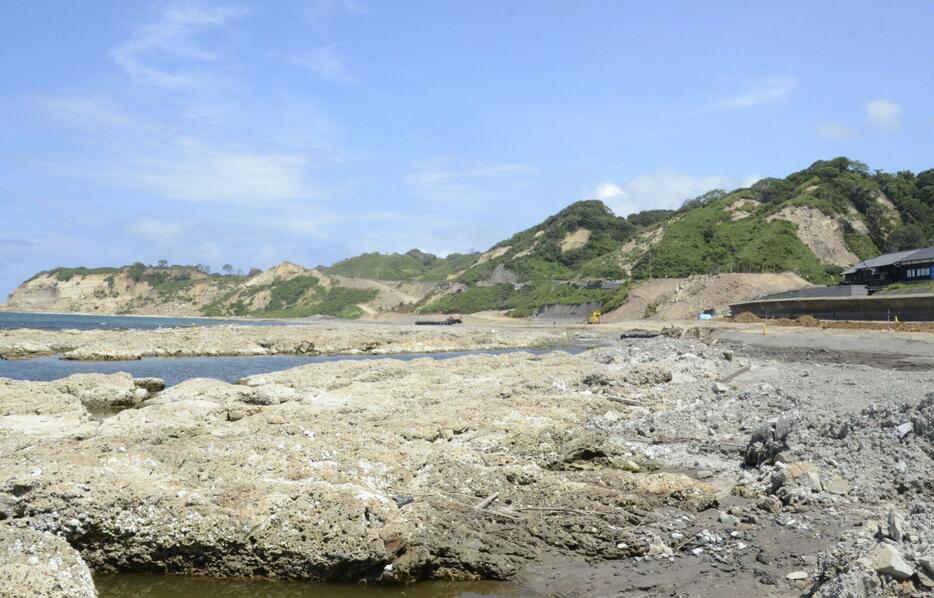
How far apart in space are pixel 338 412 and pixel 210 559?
25.2ft

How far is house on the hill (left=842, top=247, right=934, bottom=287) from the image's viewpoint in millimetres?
55125

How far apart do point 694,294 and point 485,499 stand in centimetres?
7087

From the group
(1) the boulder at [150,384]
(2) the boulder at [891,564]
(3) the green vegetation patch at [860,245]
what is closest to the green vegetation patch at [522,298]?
(3) the green vegetation patch at [860,245]

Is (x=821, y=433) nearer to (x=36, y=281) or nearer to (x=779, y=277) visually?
(x=779, y=277)

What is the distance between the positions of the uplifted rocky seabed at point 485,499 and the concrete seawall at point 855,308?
33561 millimetres

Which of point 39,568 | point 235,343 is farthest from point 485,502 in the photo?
point 235,343

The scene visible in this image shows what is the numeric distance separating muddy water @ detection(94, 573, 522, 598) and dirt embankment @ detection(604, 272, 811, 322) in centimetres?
6691

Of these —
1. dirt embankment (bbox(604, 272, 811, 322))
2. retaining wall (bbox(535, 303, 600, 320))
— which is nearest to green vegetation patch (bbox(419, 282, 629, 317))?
retaining wall (bbox(535, 303, 600, 320))

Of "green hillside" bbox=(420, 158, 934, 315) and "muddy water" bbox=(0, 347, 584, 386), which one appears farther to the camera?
"green hillside" bbox=(420, 158, 934, 315)

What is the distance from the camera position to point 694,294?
252 feet

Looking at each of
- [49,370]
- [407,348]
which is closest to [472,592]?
[49,370]

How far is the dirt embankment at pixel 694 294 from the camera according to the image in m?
72.8

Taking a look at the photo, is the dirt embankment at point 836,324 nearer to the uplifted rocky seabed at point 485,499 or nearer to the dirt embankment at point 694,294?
the dirt embankment at point 694,294

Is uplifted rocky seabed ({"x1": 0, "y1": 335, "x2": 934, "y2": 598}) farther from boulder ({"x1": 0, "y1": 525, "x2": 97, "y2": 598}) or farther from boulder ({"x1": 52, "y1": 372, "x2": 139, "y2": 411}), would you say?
boulder ({"x1": 52, "y1": 372, "x2": 139, "y2": 411})
